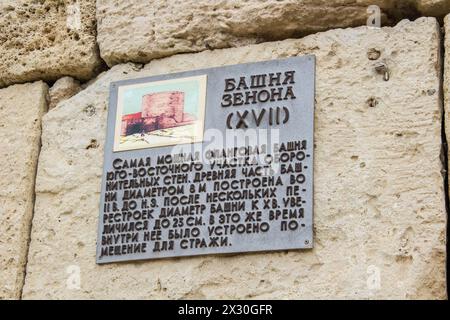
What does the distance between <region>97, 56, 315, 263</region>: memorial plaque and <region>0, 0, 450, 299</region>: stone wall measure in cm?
6

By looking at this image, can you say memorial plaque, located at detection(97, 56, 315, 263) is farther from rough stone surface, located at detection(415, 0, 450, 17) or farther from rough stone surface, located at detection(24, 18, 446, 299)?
rough stone surface, located at detection(415, 0, 450, 17)

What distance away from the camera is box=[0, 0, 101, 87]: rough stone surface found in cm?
520

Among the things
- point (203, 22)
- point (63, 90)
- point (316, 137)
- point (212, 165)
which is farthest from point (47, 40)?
point (316, 137)

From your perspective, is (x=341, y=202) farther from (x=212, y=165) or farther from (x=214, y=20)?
(x=214, y=20)

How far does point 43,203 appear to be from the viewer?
4926mm

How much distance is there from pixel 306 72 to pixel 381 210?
711mm

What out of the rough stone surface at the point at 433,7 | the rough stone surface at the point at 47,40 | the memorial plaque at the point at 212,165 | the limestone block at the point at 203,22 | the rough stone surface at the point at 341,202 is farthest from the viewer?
the rough stone surface at the point at 47,40

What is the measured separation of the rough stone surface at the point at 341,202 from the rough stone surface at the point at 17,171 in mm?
62

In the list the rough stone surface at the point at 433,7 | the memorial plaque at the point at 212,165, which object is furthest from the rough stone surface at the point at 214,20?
the memorial plaque at the point at 212,165

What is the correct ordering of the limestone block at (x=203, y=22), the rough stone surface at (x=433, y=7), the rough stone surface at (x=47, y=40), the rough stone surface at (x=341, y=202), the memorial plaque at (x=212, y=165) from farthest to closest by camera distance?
the rough stone surface at (x=47, y=40) → the limestone block at (x=203, y=22) → the rough stone surface at (x=433, y=7) → the memorial plaque at (x=212, y=165) → the rough stone surface at (x=341, y=202)

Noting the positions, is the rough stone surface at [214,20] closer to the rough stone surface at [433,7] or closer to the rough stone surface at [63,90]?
the rough stone surface at [433,7]

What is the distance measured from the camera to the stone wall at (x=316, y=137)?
430cm

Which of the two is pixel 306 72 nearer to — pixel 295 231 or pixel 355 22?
pixel 355 22

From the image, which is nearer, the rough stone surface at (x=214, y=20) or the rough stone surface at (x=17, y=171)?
the rough stone surface at (x=214, y=20)
